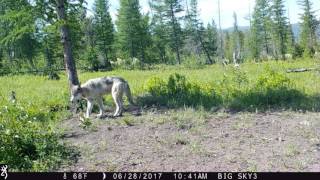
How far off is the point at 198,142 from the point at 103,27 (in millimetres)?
53138

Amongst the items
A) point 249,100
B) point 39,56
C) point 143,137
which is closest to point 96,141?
point 143,137

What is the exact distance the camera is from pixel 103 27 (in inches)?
2411

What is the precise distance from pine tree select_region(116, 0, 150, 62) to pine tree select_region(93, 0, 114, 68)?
6.61ft

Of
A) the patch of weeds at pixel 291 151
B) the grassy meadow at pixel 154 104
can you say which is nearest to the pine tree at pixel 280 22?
the grassy meadow at pixel 154 104

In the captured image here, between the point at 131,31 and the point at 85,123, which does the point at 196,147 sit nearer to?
the point at 85,123

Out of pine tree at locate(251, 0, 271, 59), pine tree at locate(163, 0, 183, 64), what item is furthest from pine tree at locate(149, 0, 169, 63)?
pine tree at locate(251, 0, 271, 59)

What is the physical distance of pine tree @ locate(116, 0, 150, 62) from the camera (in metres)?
58.5

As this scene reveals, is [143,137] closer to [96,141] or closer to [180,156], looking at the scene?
[96,141]

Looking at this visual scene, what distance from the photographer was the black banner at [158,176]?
7.36 metres

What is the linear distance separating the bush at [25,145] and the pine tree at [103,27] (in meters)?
51.7

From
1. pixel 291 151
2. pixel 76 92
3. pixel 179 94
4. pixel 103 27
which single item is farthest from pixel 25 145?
pixel 103 27

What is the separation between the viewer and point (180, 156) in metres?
8.65

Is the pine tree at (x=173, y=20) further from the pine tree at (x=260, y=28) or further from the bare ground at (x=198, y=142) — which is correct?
the bare ground at (x=198, y=142)

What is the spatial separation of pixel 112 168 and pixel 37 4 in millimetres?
7590
